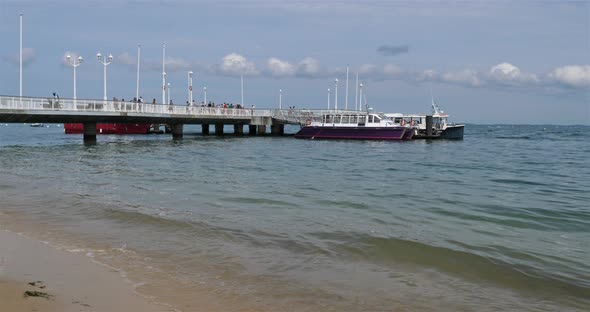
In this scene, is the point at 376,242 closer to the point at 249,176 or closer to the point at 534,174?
the point at 249,176

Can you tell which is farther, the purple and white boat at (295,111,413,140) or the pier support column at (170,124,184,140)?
the pier support column at (170,124,184,140)

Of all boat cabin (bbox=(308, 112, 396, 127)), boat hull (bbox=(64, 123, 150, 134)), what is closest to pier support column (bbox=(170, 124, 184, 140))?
boat cabin (bbox=(308, 112, 396, 127))

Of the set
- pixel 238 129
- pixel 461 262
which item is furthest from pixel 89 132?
pixel 461 262

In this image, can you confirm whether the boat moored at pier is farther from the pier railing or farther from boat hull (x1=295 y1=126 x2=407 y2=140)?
the pier railing

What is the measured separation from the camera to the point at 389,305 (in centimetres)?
763

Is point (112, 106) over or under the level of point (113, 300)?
over

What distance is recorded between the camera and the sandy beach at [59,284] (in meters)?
6.71

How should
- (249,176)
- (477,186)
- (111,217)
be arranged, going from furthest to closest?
1. (249,176)
2. (477,186)
3. (111,217)

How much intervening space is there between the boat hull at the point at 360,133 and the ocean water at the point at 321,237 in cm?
3929

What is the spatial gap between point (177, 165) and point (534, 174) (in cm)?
1951

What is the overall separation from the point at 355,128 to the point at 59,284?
58.8m

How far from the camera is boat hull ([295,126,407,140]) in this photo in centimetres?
6406

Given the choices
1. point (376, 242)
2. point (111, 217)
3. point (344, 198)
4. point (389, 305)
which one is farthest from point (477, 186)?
point (389, 305)

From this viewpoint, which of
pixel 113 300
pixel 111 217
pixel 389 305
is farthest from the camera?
pixel 111 217
